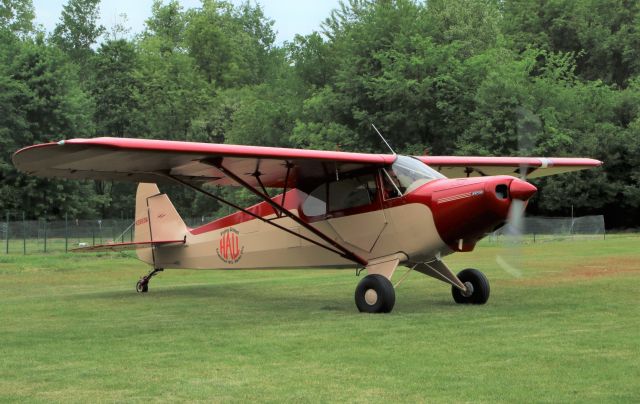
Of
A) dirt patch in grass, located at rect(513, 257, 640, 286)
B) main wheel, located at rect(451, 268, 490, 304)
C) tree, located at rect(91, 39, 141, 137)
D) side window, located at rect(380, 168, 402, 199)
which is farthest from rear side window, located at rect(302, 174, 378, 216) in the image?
tree, located at rect(91, 39, 141, 137)

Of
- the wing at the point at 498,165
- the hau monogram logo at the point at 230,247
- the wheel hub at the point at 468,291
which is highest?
the wing at the point at 498,165

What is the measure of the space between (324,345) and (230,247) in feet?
25.6

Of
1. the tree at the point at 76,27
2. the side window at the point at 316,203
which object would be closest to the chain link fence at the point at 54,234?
the side window at the point at 316,203

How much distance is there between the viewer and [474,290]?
1445 centimetres

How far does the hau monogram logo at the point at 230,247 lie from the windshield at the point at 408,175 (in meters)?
4.37

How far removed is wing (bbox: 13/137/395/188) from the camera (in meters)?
12.2

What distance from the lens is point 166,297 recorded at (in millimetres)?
17688

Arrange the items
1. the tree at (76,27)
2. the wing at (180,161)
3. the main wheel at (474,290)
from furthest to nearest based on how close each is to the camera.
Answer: the tree at (76,27)
the main wheel at (474,290)
the wing at (180,161)

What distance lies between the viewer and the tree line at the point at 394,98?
53.8 m

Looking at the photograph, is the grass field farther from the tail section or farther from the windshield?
the windshield

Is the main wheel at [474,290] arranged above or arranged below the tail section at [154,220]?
below

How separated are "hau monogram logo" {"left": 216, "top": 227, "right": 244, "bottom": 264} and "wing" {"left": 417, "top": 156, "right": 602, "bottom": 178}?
4052 mm

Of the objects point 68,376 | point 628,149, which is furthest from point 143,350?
point 628,149

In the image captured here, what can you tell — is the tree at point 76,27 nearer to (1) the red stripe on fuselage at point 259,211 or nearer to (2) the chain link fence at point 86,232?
(2) the chain link fence at point 86,232
